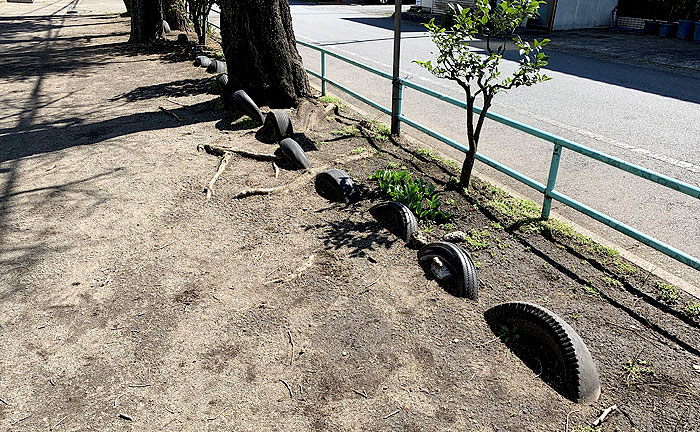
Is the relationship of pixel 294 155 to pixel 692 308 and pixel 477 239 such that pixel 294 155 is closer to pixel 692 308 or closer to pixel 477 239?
pixel 477 239

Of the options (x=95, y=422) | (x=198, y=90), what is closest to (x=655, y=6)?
(x=198, y=90)

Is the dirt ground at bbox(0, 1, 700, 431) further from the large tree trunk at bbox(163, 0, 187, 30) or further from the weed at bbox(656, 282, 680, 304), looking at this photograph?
the large tree trunk at bbox(163, 0, 187, 30)

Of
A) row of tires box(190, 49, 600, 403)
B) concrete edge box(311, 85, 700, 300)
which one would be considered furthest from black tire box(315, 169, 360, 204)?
concrete edge box(311, 85, 700, 300)

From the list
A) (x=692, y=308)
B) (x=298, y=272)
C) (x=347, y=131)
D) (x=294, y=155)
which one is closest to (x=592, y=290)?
(x=692, y=308)

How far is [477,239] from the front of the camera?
4508 millimetres

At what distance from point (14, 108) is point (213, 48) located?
6615mm

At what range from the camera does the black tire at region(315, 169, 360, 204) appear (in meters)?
5.18

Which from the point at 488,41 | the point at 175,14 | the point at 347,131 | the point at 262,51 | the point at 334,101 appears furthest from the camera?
the point at 175,14

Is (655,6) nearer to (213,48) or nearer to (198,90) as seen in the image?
(213,48)

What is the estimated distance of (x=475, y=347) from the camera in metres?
3.28

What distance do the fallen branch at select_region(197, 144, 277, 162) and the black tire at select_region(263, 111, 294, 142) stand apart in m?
0.58

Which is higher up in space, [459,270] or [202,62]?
[202,62]

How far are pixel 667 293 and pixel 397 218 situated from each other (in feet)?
7.07

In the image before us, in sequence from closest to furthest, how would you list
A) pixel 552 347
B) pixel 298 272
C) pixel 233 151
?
pixel 552 347
pixel 298 272
pixel 233 151
